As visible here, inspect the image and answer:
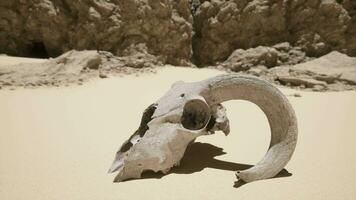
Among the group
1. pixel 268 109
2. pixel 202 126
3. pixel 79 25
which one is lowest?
pixel 202 126

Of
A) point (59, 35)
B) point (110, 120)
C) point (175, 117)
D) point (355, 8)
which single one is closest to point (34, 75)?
point (59, 35)

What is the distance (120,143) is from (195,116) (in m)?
1.14

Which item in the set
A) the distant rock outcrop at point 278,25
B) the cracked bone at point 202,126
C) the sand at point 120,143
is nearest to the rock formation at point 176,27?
the distant rock outcrop at point 278,25

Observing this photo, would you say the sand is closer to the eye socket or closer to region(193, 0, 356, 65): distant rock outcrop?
the eye socket

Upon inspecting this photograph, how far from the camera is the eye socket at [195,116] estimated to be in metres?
3.05

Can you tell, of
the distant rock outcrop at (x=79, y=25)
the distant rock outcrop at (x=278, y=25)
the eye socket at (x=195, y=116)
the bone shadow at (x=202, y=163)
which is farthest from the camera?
the distant rock outcrop at (x=278, y=25)

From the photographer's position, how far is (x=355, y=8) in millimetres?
9422

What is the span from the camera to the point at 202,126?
3057 millimetres

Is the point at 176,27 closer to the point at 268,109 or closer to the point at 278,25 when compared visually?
the point at 278,25

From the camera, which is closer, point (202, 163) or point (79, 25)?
point (202, 163)

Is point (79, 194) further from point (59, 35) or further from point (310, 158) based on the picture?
point (59, 35)

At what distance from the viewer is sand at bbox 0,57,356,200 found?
2631 mm

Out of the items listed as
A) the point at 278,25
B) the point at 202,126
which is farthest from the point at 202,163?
the point at 278,25

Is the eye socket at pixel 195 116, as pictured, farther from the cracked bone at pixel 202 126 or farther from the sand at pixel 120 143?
the sand at pixel 120 143
